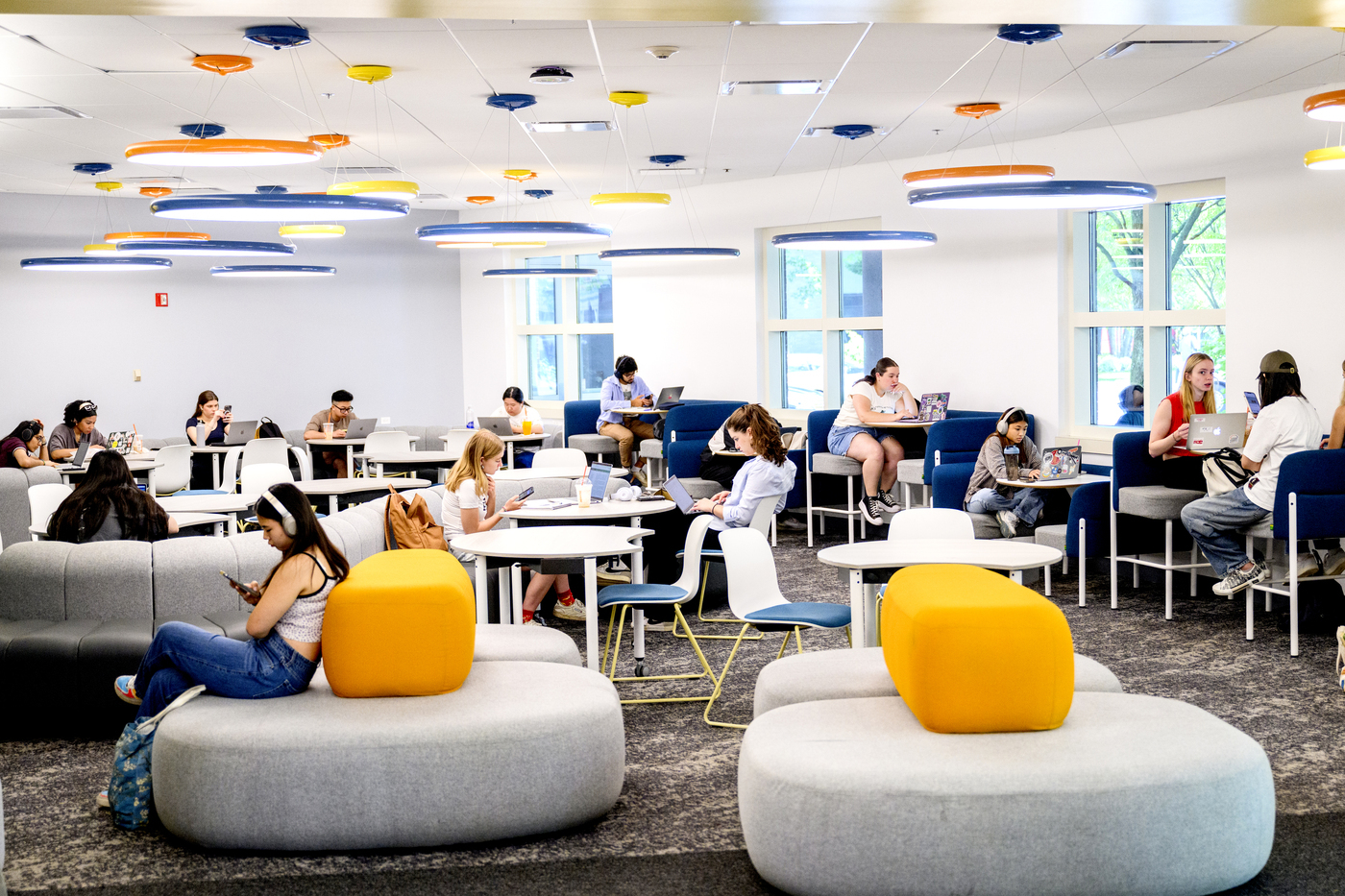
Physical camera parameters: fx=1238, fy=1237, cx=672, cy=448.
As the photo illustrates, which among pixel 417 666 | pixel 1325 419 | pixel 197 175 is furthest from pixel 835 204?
pixel 417 666

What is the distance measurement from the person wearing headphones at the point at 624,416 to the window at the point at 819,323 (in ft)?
5.25

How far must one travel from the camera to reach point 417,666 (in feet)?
14.1

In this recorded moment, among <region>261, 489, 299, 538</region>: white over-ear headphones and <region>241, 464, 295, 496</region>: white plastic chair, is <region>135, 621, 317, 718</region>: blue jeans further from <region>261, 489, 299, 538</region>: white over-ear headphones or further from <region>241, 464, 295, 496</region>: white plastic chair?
<region>241, 464, 295, 496</region>: white plastic chair

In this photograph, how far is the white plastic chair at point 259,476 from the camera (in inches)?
365

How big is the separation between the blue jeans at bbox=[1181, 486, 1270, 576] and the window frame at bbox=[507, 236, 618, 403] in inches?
393

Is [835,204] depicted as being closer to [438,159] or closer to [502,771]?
[438,159]

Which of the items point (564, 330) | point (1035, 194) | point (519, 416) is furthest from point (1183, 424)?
point (564, 330)

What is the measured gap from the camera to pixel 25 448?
10789 mm

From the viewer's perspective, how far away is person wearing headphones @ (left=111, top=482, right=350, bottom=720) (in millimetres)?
4340

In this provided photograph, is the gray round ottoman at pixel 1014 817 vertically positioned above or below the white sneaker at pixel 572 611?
above

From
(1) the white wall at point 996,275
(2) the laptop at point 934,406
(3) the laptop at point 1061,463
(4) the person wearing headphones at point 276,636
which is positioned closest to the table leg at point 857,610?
(4) the person wearing headphones at point 276,636

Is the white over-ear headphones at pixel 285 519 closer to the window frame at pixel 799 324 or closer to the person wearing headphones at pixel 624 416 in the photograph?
the person wearing headphones at pixel 624 416

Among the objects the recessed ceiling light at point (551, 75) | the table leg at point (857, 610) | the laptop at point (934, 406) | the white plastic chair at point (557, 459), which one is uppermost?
the recessed ceiling light at point (551, 75)

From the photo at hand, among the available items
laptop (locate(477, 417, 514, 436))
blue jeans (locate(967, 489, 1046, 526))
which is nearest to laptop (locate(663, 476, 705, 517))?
blue jeans (locate(967, 489, 1046, 526))
